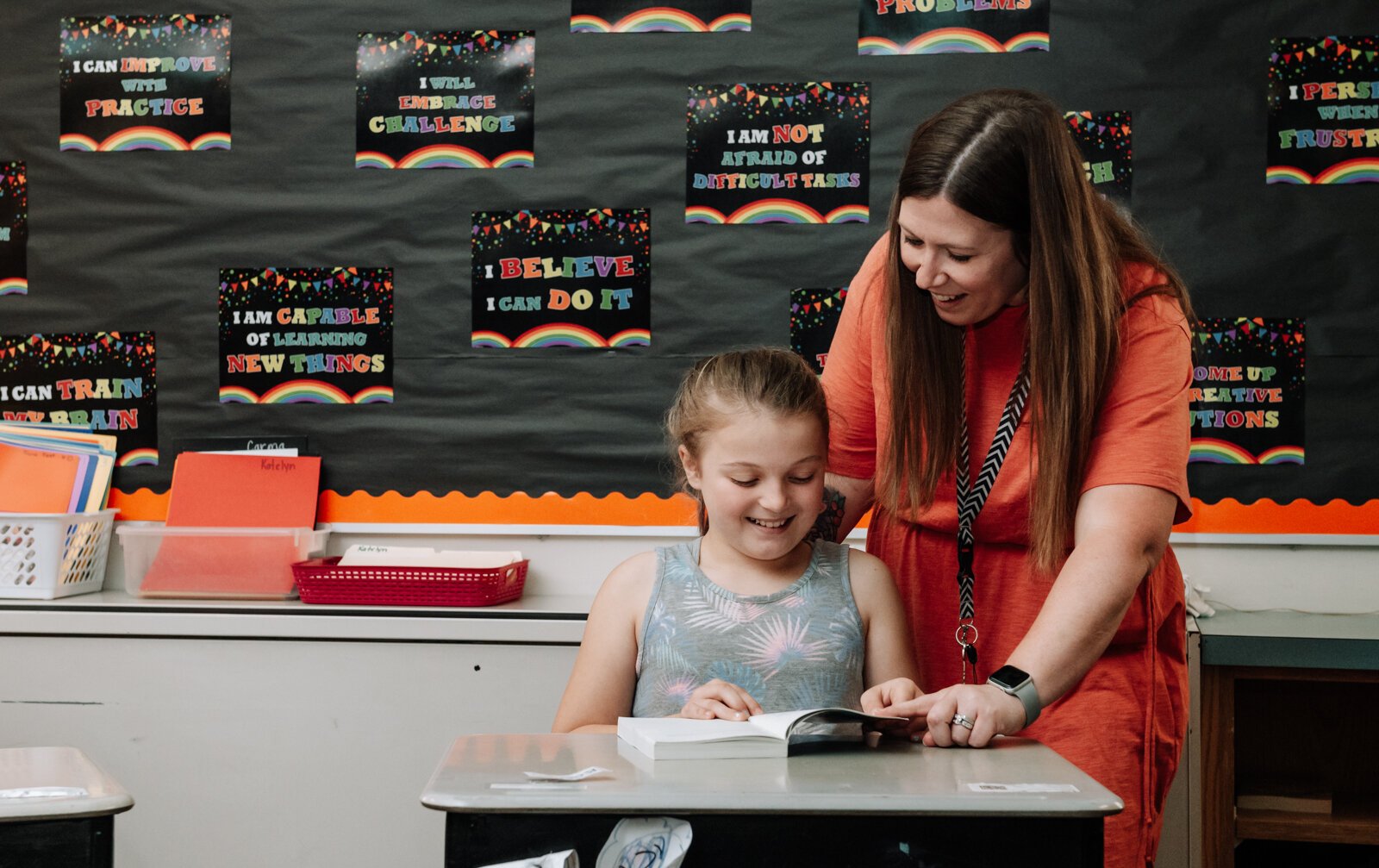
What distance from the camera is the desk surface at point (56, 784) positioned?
3.23 ft

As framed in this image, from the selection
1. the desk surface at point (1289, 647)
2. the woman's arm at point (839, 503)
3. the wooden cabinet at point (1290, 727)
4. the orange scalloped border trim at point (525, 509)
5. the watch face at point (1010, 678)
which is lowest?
the wooden cabinet at point (1290, 727)

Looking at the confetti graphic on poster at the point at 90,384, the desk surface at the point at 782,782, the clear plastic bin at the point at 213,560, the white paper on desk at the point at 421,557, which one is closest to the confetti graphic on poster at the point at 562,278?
the white paper on desk at the point at 421,557

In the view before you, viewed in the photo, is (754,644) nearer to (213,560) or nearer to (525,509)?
(525,509)

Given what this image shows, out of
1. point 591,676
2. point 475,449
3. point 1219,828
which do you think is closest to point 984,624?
point 591,676

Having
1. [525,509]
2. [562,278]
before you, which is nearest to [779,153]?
[562,278]

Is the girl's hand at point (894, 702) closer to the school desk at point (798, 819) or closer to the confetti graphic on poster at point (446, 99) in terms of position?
the school desk at point (798, 819)

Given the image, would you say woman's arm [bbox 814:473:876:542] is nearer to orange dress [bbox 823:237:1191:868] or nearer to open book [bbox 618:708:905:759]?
orange dress [bbox 823:237:1191:868]

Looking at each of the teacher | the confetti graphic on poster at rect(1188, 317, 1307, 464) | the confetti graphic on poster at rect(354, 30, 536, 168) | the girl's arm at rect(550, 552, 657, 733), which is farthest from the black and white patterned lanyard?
the confetti graphic on poster at rect(354, 30, 536, 168)

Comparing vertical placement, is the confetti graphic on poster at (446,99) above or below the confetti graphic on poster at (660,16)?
below

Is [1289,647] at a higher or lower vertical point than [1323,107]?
lower

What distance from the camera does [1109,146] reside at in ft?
7.73

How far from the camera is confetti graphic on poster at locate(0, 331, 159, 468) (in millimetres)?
2520

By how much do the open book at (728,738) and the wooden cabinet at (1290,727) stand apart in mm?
1030

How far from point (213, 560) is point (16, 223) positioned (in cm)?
86
